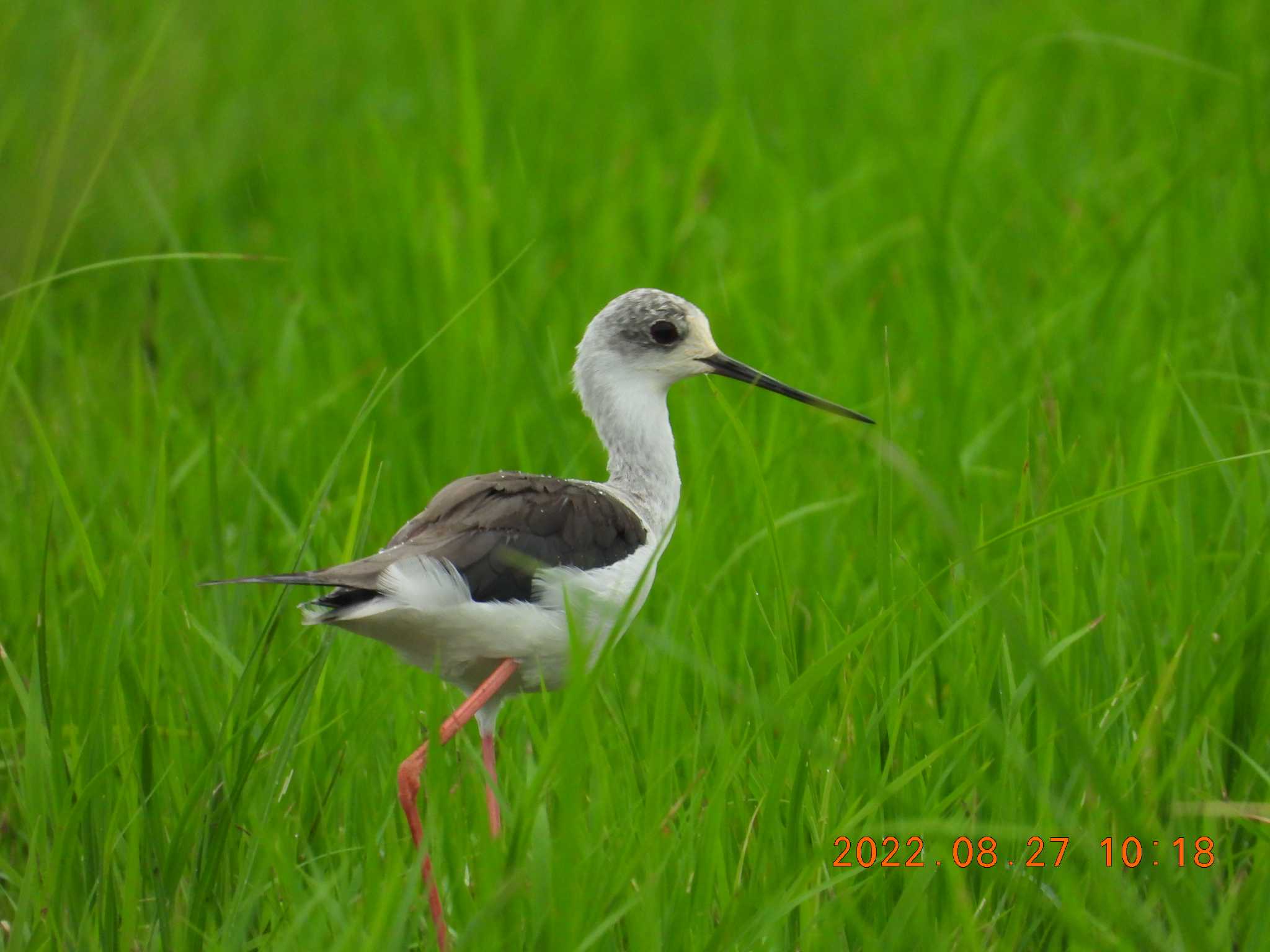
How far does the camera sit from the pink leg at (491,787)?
9.30 feet

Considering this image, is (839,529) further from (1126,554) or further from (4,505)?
(4,505)

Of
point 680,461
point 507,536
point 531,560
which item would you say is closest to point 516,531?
point 507,536

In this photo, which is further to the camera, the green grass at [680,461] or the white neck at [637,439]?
the white neck at [637,439]

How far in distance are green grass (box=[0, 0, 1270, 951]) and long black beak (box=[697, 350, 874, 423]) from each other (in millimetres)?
250

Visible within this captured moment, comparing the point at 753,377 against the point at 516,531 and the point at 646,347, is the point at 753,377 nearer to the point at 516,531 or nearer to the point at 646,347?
the point at 646,347

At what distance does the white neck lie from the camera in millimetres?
3525

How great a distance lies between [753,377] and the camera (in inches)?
144

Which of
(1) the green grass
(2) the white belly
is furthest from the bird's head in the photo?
(2) the white belly

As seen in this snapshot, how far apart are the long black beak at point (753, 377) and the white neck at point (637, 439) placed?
175 mm

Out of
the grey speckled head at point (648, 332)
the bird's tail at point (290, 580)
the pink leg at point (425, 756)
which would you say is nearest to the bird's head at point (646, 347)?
the grey speckled head at point (648, 332)

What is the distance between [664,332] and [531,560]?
3.16 feet

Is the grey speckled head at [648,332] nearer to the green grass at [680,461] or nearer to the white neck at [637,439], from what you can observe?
the white neck at [637,439]

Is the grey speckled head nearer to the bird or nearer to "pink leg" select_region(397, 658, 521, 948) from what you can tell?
the bird

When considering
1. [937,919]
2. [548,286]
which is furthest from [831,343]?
[937,919]
